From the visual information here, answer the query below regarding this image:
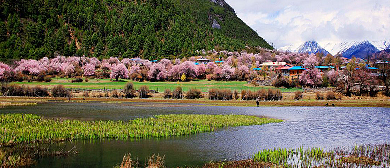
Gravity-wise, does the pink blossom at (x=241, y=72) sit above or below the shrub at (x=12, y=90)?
above

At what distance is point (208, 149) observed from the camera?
33000mm

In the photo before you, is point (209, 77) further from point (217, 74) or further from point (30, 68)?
point (30, 68)

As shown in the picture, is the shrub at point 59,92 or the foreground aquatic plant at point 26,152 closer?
the foreground aquatic plant at point 26,152

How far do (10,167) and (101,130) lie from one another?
568 inches

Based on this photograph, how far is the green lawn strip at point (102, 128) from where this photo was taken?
117 feet

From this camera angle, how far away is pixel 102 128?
132ft

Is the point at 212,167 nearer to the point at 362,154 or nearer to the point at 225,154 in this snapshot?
the point at 225,154

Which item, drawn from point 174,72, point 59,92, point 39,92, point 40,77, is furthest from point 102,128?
point 40,77

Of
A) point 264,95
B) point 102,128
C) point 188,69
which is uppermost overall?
point 188,69

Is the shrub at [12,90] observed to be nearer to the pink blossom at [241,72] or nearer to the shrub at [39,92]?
the shrub at [39,92]

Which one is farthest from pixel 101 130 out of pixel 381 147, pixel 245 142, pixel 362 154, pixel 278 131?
pixel 381 147

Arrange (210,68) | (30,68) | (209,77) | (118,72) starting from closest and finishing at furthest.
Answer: (118,72) < (30,68) < (209,77) < (210,68)

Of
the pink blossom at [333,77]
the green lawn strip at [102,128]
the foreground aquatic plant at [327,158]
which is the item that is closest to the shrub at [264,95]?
the pink blossom at [333,77]

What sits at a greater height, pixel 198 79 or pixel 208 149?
pixel 198 79
